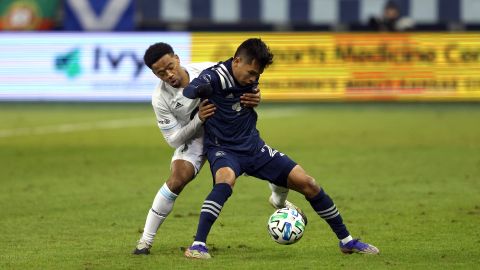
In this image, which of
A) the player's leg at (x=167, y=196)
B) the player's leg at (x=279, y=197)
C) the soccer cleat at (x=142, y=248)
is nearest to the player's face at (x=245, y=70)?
the player's leg at (x=167, y=196)

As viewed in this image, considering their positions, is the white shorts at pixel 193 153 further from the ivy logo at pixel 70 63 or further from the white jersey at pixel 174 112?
the ivy logo at pixel 70 63

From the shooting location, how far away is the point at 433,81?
24000 millimetres

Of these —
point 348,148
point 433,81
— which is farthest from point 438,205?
point 433,81

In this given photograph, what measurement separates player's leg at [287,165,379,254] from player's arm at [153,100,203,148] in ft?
3.00

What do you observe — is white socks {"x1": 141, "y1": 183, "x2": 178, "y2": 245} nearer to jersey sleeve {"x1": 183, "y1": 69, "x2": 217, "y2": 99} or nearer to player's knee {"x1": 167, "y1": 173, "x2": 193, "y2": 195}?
player's knee {"x1": 167, "y1": 173, "x2": 193, "y2": 195}

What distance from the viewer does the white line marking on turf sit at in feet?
72.6

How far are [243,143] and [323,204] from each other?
81 centimetres

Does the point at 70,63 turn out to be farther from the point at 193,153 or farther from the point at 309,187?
the point at 309,187

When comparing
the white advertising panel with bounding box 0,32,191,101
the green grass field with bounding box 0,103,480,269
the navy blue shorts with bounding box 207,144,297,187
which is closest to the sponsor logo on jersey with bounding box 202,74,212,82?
the navy blue shorts with bounding box 207,144,297,187

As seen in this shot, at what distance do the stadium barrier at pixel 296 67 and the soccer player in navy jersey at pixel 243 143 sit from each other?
1442 centimetres

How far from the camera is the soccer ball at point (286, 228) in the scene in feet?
30.9

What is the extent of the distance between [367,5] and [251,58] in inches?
737

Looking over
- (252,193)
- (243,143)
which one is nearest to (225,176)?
(243,143)

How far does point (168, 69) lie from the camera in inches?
378
